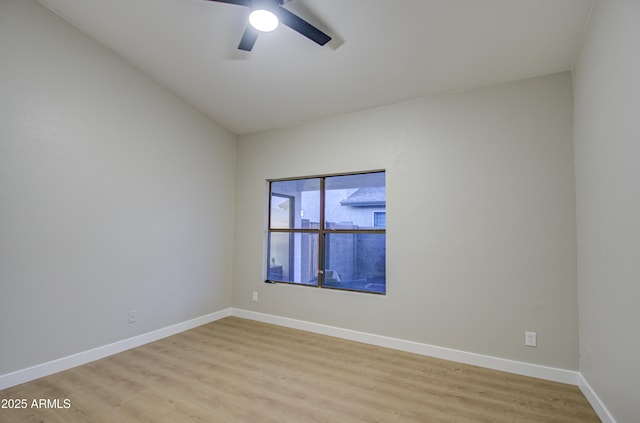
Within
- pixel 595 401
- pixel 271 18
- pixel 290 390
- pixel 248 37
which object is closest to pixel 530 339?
pixel 595 401

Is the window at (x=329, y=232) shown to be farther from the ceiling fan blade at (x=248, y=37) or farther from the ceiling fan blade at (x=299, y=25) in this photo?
the ceiling fan blade at (x=248, y=37)

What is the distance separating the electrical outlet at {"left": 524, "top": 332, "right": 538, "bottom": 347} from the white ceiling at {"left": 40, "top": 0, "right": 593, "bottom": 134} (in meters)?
2.35

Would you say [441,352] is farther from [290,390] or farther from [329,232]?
[329,232]

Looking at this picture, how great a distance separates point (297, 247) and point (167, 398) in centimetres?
229

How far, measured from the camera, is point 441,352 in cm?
310

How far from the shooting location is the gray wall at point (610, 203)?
1.66 metres

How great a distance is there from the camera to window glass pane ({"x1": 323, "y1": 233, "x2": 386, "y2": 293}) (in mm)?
3580

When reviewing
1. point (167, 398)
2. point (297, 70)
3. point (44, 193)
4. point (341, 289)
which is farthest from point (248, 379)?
point (297, 70)

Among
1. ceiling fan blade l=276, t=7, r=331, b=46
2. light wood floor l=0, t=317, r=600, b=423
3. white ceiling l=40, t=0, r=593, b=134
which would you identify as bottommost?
light wood floor l=0, t=317, r=600, b=423

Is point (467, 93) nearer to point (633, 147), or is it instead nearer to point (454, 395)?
point (633, 147)

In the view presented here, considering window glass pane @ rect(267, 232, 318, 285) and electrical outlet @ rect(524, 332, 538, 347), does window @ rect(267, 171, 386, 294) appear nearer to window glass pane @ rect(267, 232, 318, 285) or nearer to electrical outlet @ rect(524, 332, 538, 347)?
window glass pane @ rect(267, 232, 318, 285)

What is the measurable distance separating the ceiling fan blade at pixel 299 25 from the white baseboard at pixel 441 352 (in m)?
3.01

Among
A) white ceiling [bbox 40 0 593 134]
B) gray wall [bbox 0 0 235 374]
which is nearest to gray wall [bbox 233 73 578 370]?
white ceiling [bbox 40 0 593 134]

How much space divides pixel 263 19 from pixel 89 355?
11.1 feet
